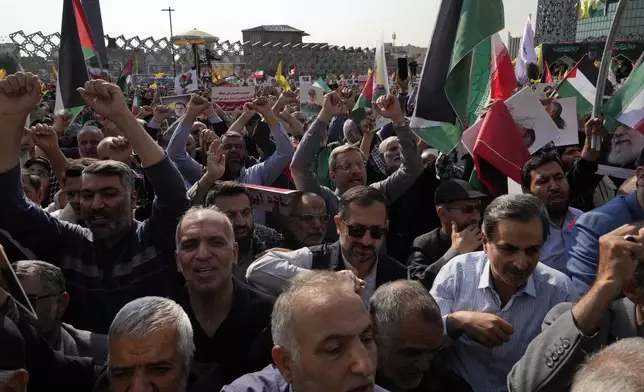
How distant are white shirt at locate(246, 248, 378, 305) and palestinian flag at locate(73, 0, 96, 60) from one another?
3.96 meters

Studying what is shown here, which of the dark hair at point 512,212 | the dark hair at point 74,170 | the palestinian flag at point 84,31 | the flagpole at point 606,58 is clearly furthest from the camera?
the palestinian flag at point 84,31

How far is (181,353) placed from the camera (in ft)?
6.68

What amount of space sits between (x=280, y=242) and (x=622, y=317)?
2.44 meters

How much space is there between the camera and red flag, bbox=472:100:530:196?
4008 millimetres

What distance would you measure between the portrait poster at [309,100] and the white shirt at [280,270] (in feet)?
24.8

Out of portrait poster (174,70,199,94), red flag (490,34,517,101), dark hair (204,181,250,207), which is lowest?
dark hair (204,181,250,207)

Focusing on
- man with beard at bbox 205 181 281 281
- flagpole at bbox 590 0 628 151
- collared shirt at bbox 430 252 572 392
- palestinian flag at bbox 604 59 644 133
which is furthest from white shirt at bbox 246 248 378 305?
palestinian flag at bbox 604 59 644 133

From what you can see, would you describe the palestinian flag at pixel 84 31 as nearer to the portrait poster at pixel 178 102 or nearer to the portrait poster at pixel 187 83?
the portrait poster at pixel 178 102

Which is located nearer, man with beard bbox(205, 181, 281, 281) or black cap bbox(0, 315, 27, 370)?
black cap bbox(0, 315, 27, 370)

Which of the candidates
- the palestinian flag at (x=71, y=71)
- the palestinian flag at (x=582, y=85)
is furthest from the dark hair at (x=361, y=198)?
the palestinian flag at (x=582, y=85)

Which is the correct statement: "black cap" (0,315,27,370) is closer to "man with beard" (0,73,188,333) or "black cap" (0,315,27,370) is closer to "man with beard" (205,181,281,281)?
"man with beard" (0,73,188,333)

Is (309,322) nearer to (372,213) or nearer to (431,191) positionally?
(372,213)

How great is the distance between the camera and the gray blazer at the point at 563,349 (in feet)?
5.86

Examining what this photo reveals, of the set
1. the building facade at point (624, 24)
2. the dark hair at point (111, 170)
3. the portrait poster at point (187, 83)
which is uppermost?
the building facade at point (624, 24)
